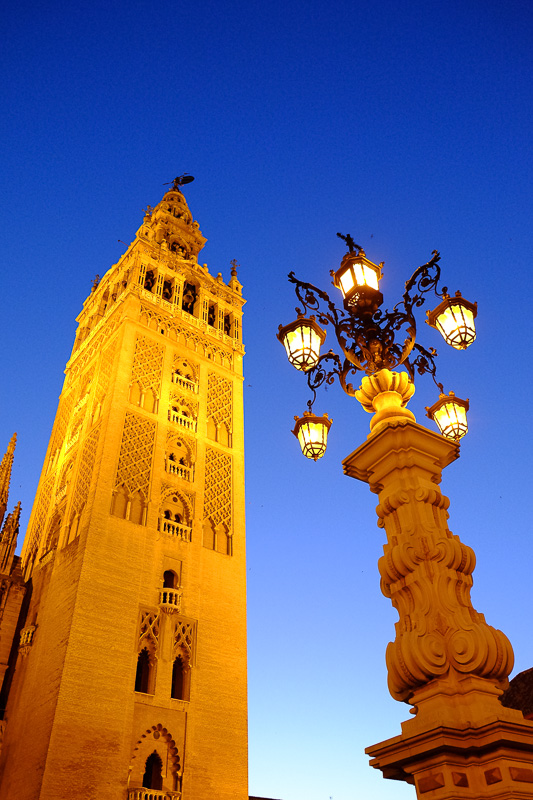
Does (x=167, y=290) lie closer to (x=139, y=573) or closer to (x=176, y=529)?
(x=176, y=529)

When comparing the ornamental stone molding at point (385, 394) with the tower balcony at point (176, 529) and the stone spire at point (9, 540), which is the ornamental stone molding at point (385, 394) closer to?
the tower balcony at point (176, 529)

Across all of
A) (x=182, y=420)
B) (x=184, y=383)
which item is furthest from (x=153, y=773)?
(x=184, y=383)

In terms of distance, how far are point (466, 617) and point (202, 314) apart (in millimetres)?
25697

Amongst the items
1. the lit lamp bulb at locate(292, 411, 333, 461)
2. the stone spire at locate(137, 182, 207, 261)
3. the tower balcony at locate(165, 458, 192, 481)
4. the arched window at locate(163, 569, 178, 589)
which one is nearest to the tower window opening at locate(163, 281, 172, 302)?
the stone spire at locate(137, 182, 207, 261)

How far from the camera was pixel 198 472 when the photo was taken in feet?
74.5

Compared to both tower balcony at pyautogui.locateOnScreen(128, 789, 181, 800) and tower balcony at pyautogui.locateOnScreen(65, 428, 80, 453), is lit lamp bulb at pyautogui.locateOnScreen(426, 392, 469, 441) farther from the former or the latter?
tower balcony at pyautogui.locateOnScreen(65, 428, 80, 453)

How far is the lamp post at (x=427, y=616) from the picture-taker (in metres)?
3.83

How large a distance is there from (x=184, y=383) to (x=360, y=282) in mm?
18765

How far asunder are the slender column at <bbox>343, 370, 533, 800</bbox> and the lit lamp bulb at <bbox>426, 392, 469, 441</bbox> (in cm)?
130

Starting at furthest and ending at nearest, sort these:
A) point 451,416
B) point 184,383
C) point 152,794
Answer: point 184,383 → point 152,794 → point 451,416

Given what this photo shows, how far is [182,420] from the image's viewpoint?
23.9m

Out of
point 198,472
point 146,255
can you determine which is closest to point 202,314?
point 146,255

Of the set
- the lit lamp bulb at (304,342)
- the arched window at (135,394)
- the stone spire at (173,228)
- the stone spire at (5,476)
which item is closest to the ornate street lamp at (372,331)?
the lit lamp bulb at (304,342)

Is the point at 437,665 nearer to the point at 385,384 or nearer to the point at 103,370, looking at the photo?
the point at 385,384
